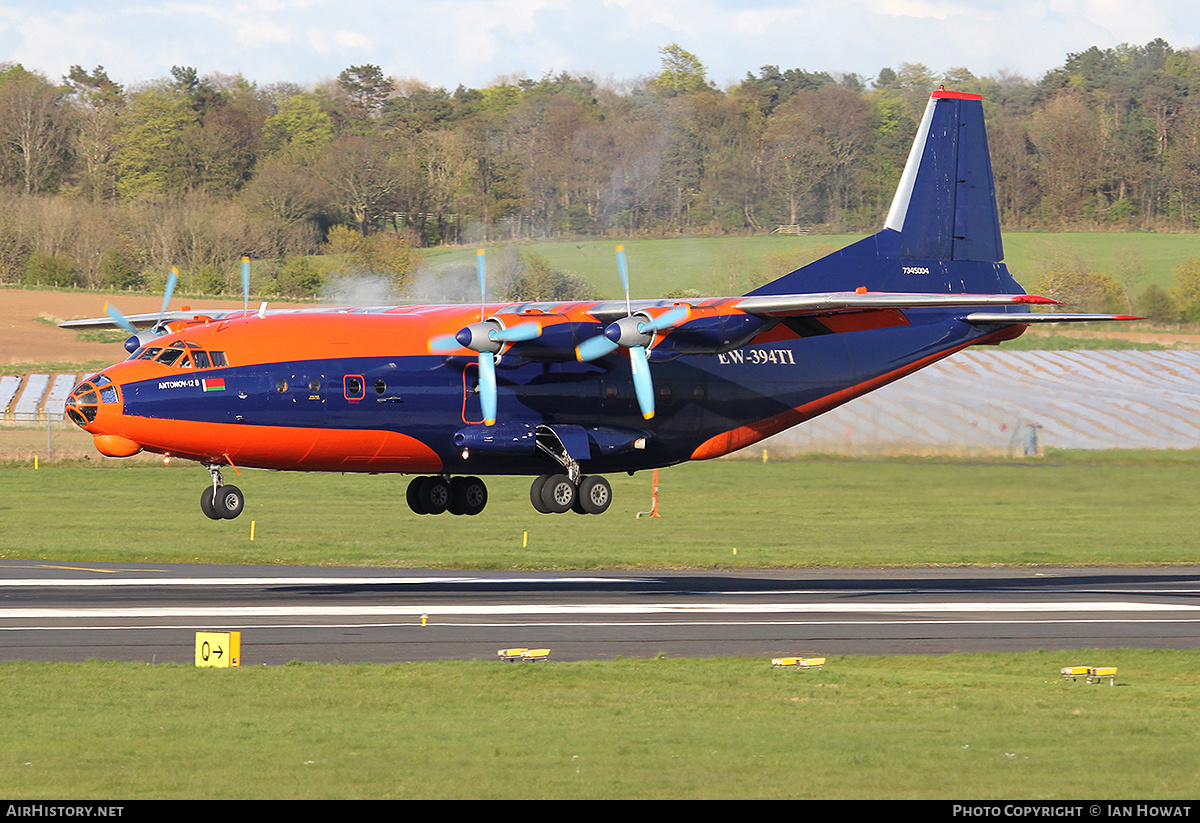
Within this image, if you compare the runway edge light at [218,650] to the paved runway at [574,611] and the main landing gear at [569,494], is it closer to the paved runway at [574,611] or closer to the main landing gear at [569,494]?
the paved runway at [574,611]

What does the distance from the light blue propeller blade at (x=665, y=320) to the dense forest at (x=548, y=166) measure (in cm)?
4745

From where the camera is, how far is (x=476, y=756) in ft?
71.7

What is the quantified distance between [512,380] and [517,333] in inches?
81.3

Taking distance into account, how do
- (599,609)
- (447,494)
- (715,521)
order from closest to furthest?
(599,609) < (447,494) < (715,521)

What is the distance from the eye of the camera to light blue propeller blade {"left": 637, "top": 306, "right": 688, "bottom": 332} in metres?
36.9

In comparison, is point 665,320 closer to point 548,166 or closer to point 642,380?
point 642,380

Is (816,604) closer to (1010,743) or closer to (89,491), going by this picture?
(1010,743)

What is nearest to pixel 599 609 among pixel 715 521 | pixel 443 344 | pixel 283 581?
pixel 443 344

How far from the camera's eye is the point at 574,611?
3850 cm

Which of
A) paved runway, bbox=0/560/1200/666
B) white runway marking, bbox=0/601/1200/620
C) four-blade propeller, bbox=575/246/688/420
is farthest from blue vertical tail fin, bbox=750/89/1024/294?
white runway marking, bbox=0/601/1200/620

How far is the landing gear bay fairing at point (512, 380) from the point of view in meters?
35.6

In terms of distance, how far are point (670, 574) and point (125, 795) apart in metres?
32.0

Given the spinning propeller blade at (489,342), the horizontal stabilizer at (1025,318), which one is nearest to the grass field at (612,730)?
the spinning propeller blade at (489,342)

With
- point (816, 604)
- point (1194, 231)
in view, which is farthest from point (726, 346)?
point (1194, 231)
